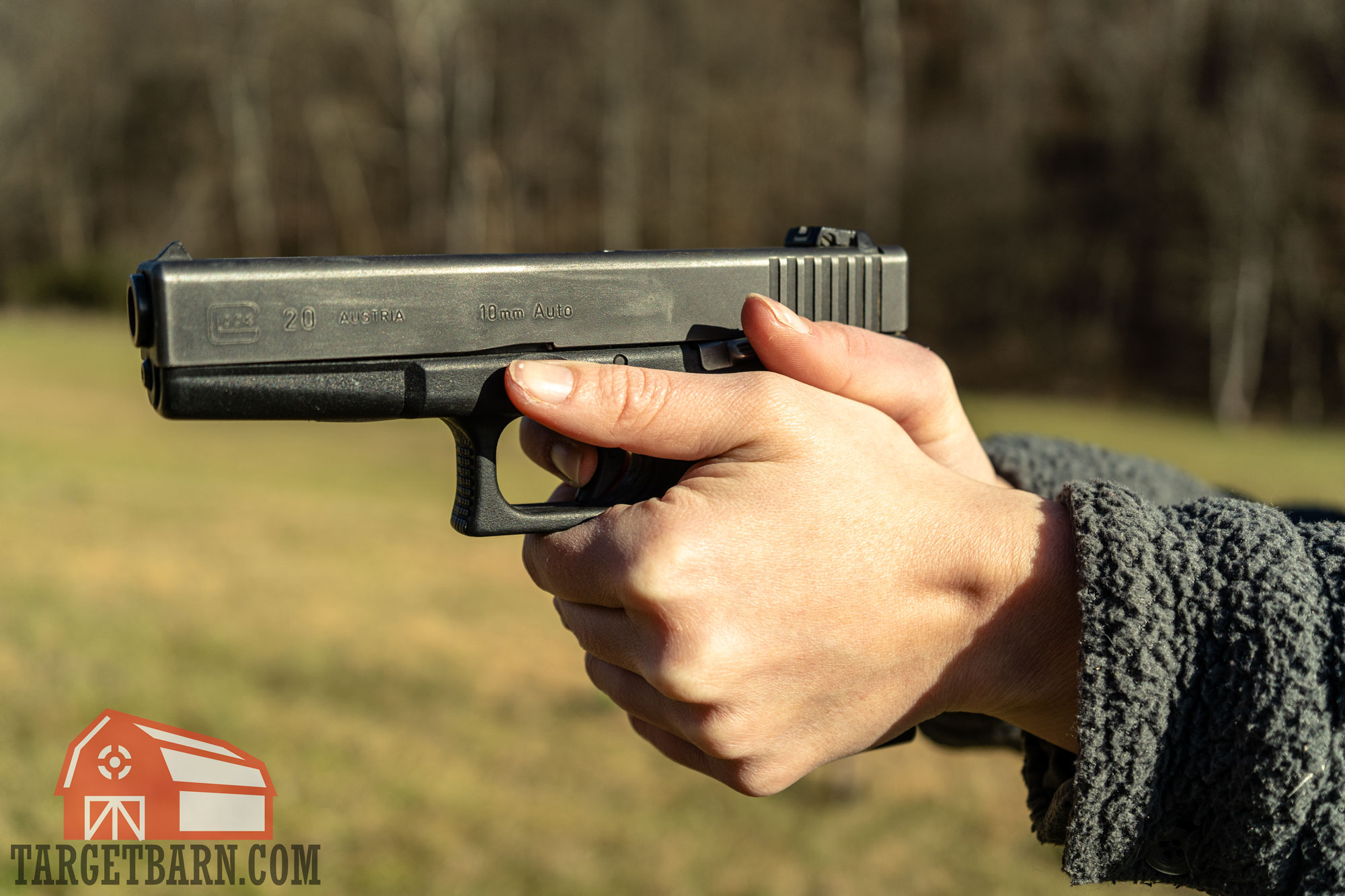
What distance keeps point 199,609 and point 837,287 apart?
310 inches

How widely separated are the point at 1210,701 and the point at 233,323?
188 cm

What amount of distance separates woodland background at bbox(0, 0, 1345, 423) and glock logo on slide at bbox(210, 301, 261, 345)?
33.5 meters

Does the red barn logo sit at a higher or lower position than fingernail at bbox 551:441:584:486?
lower

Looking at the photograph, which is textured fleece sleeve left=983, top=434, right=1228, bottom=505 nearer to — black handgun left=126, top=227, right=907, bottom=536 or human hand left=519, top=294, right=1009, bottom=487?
human hand left=519, top=294, right=1009, bottom=487

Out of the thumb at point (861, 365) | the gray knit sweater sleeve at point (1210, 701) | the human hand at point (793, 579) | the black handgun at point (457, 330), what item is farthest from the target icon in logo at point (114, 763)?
the gray knit sweater sleeve at point (1210, 701)

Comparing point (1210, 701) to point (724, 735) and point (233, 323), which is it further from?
point (233, 323)

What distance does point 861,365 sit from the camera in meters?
2.25

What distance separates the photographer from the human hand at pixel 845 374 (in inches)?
86.5

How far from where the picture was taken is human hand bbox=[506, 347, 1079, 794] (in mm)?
1896

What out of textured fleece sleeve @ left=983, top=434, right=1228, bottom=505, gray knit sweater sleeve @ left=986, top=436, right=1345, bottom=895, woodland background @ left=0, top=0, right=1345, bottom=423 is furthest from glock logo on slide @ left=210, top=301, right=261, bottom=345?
woodland background @ left=0, top=0, right=1345, bottom=423

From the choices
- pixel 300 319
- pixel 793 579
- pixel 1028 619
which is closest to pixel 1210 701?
pixel 1028 619

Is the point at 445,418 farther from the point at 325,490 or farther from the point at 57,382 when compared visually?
the point at 57,382

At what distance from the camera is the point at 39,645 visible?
23.5ft

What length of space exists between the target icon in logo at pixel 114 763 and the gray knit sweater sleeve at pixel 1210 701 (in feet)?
13.4
